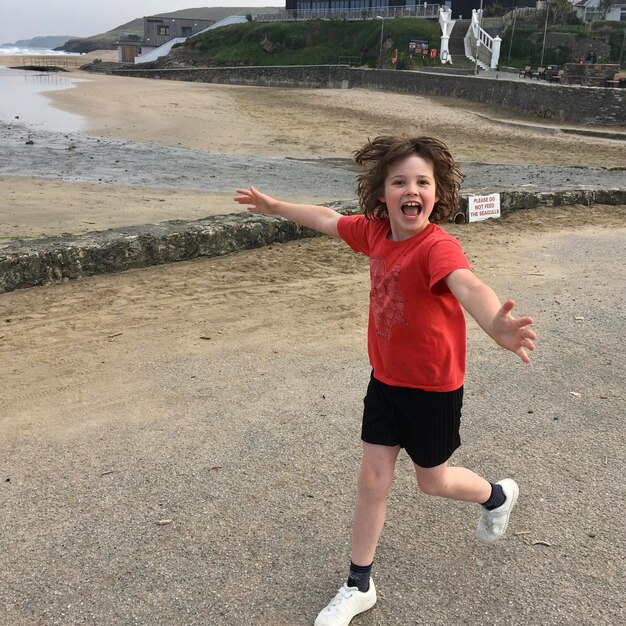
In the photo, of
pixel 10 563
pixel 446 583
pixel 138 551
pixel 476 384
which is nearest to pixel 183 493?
pixel 138 551

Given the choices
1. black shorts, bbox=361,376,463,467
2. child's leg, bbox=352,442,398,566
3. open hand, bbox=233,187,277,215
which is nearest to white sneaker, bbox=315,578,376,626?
child's leg, bbox=352,442,398,566

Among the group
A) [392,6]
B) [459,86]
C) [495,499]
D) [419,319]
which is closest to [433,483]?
[495,499]

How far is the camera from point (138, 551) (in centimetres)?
272

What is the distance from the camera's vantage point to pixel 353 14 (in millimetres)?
72562

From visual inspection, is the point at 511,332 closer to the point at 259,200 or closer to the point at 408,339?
the point at 408,339

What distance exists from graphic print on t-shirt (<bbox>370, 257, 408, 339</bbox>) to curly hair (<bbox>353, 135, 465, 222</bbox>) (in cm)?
28

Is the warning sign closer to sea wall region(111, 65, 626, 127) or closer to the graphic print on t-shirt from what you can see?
the graphic print on t-shirt

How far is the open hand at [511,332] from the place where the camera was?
1926 millimetres

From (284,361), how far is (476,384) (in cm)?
132

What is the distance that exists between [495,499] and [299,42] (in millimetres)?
74179

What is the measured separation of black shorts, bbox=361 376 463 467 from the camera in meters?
2.30

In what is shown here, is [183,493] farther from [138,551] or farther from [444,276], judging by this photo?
[444,276]

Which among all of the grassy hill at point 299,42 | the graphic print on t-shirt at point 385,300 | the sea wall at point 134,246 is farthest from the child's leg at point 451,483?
the grassy hill at point 299,42

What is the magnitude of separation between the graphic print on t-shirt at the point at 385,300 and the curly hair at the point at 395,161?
0.28 meters
